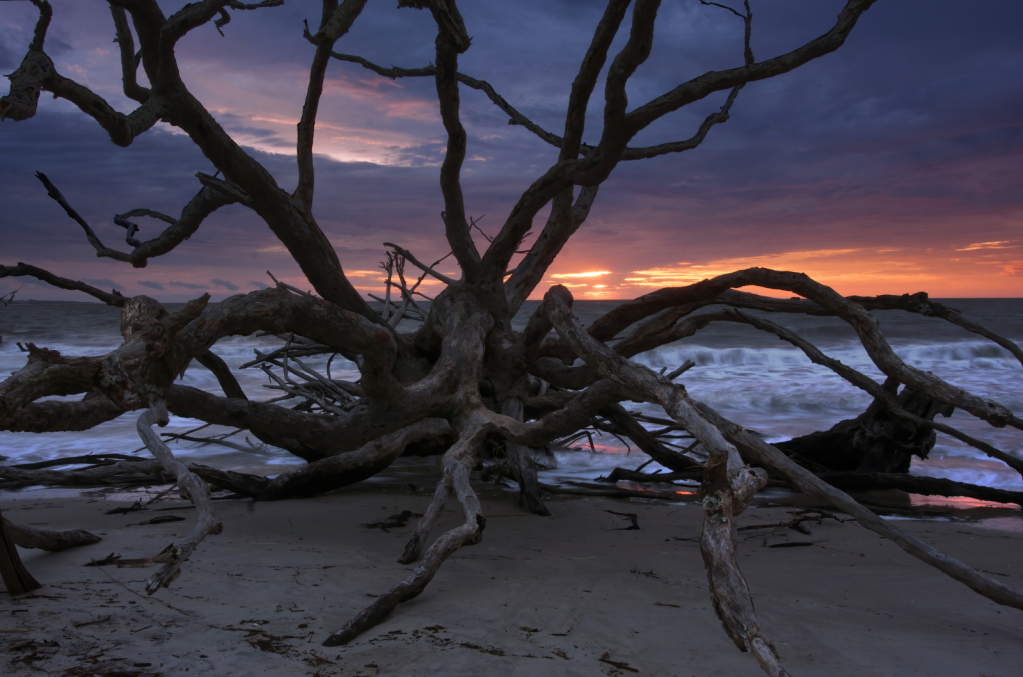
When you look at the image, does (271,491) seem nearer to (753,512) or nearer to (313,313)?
(313,313)

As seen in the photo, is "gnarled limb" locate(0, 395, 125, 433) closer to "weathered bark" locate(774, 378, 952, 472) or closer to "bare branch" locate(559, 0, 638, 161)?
"bare branch" locate(559, 0, 638, 161)

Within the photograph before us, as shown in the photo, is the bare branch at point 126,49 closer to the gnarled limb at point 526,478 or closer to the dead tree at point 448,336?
the dead tree at point 448,336

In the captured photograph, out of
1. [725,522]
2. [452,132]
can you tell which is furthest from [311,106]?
[725,522]

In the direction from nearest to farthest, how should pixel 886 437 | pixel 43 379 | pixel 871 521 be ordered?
pixel 43 379 → pixel 871 521 → pixel 886 437

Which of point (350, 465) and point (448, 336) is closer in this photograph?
point (350, 465)

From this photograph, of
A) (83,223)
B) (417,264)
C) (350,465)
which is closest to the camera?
(83,223)

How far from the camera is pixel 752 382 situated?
47.9 ft

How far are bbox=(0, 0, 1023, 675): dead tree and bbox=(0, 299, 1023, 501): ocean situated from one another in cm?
191

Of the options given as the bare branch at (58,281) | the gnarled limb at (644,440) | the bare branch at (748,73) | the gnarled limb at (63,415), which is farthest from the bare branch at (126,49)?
the gnarled limb at (644,440)

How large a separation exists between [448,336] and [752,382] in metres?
11.7

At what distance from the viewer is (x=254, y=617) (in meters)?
2.34

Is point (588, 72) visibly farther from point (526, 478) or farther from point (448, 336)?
point (526, 478)

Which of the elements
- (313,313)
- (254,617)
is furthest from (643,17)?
(254,617)

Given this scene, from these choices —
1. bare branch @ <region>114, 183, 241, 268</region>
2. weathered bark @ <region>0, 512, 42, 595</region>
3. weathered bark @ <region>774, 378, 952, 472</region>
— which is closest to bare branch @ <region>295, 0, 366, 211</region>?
bare branch @ <region>114, 183, 241, 268</region>
